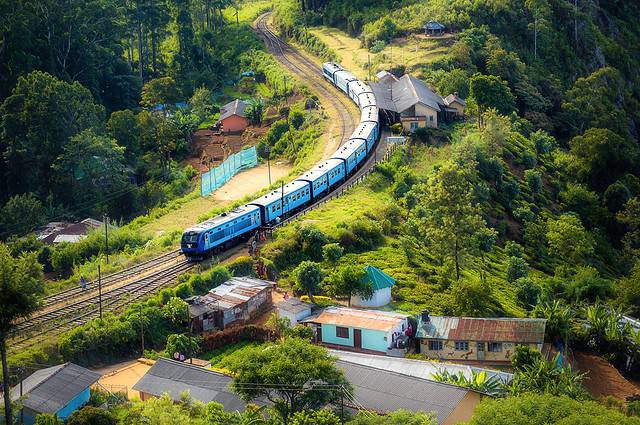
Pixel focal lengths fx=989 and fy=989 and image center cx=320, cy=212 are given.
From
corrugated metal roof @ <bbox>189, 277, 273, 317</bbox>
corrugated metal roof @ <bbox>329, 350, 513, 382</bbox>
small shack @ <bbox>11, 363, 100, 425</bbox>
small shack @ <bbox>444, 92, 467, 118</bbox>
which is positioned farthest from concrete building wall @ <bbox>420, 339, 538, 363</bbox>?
small shack @ <bbox>444, 92, 467, 118</bbox>

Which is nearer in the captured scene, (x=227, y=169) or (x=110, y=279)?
(x=110, y=279)

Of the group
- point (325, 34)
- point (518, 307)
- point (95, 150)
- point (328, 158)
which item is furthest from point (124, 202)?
point (325, 34)

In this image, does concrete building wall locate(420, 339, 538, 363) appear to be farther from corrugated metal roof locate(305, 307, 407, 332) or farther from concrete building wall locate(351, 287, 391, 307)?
concrete building wall locate(351, 287, 391, 307)

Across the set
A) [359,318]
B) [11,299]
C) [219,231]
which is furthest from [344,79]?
[11,299]

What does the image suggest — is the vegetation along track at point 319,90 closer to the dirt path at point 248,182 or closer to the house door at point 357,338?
the dirt path at point 248,182

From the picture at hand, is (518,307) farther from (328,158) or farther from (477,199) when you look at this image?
(328,158)

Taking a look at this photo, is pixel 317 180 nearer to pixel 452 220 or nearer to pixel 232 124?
pixel 452 220

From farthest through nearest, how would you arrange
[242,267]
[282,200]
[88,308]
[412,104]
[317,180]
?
[412,104]
[317,180]
[282,200]
[242,267]
[88,308]
